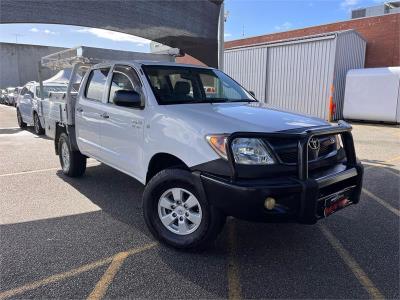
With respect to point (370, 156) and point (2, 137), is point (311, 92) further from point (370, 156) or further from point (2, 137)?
point (2, 137)

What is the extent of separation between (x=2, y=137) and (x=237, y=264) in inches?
418

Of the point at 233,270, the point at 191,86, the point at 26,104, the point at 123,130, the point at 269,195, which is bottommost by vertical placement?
the point at 233,270

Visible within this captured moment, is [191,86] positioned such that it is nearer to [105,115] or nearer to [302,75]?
[105,115]

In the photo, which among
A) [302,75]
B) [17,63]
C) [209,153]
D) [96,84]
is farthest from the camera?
[17,63]

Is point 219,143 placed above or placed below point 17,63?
below

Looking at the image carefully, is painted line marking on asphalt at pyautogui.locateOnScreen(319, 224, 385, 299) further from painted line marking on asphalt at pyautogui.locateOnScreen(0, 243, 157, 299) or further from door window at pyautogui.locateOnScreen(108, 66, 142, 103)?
door window at pyautogui.locateOnScreen(108, 66, 142, 103)

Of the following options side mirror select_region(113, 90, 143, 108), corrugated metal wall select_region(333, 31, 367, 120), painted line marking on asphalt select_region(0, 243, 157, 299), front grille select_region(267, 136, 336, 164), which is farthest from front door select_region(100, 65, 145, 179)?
corrugated metal wall select_region(333, 31, 367, 120)

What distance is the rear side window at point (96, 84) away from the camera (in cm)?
522

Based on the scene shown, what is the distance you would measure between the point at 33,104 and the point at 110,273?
1048 centimetres

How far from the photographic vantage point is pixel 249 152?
3240 mm

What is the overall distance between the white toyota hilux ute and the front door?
0.5 inches

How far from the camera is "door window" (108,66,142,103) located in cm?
450

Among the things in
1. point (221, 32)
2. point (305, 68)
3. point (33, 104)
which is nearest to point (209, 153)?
point (221, 32)

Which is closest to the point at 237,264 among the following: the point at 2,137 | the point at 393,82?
the point at 2,137
